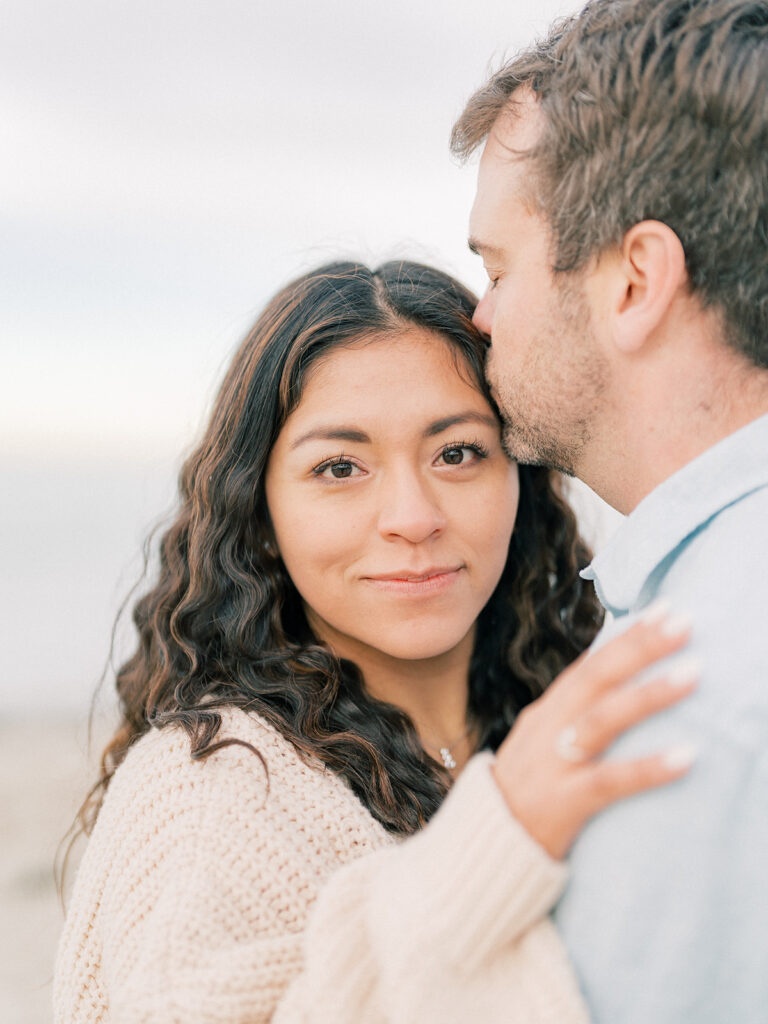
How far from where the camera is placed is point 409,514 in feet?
7.18

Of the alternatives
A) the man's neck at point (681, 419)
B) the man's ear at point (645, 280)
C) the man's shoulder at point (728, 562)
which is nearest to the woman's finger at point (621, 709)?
the man's shoulder at point (728, 562)

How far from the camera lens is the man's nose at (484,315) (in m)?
2.31

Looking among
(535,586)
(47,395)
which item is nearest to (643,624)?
(535,586)

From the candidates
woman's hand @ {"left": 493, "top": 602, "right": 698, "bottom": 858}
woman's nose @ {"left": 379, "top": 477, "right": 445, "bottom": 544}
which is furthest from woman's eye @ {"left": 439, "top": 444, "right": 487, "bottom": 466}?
woman's hand @ {"left": 493, "top": 602, "right": 698, "bottom": 858}

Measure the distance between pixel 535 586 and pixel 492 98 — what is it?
4.42 feet

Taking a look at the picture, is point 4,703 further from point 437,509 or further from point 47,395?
point 437,509

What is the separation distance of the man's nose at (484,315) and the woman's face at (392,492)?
0.10 m

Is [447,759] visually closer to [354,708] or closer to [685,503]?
[354,708]

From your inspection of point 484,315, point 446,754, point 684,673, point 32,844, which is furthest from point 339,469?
point 32,844

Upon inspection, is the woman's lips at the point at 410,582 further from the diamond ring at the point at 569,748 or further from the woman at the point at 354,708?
the diamond ring at the point at 569,748

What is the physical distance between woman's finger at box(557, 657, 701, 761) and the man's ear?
0.70m

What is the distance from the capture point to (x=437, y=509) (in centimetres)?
226

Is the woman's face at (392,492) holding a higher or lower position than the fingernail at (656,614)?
lower

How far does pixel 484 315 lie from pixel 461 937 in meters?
1.48
